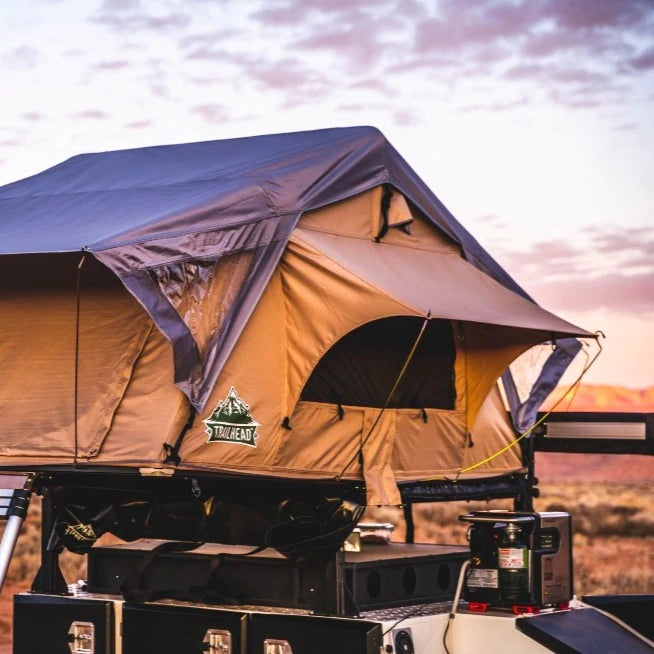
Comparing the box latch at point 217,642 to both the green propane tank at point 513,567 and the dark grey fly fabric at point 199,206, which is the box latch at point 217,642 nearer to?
the dark grey fly fabric at point 199,206

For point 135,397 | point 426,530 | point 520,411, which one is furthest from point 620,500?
point 135,397

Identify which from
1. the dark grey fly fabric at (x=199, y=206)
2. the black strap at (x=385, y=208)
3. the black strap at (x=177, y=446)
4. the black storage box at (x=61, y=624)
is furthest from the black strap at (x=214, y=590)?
the black strap at (x=385, y=208)

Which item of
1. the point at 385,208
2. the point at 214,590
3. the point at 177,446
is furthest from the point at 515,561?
the point at 385,208

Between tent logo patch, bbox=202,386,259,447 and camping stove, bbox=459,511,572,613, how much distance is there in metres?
1.08

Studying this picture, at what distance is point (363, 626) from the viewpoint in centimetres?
607

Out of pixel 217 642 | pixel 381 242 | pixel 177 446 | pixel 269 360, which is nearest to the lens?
pixel 217 642

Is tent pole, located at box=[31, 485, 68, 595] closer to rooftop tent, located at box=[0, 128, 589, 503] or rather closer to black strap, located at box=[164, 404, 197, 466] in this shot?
rooftop tent, located at box=[0, 128, 589, 503]

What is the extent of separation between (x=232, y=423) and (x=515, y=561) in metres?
1.45

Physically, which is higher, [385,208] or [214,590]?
[385,208]

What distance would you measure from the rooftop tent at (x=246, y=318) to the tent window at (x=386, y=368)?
1cm

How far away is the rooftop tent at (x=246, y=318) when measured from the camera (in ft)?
21.4

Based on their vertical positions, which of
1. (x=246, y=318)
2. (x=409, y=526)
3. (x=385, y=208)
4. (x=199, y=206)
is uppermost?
(x=385, y=208)

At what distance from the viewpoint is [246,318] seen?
6633 mm

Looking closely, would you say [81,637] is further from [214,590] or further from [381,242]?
[381,242]
